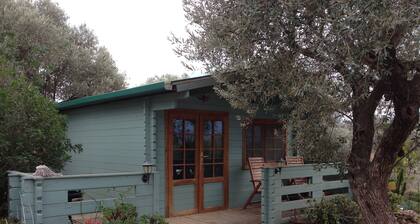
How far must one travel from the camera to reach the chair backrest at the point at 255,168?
783cm

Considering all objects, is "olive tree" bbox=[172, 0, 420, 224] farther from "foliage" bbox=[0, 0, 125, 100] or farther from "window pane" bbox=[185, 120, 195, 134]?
"foliage" bbox=[0, 0, 125, 100]

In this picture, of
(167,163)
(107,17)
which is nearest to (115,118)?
(167,163)

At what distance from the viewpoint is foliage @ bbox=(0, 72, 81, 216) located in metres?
6.11

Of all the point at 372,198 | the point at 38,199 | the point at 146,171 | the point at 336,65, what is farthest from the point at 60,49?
the point at 372,198

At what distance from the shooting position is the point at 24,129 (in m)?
6.16

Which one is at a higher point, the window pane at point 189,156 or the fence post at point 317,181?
the window pane at point 189,156

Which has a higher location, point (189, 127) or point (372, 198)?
point (189, 127)

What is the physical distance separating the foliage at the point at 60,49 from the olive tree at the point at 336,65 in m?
9.89

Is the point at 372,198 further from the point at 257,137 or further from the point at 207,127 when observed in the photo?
the point at 257,137

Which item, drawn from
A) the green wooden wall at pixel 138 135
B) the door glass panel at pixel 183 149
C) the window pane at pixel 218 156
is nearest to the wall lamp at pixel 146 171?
the green wooden wall at pixel 138 135

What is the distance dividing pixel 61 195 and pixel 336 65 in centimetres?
323

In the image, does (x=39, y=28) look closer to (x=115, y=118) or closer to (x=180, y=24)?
(x=115, y=118)

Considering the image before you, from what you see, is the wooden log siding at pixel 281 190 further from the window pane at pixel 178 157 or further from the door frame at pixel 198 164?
the window pane at pixel 178 157

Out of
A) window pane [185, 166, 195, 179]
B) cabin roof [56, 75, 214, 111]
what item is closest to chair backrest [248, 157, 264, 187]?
window pane [185, 166, 195, 179]
